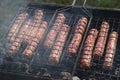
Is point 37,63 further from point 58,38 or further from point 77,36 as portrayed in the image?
point 77,36

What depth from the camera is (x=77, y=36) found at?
694 centimetres

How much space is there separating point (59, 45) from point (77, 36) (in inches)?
21.9

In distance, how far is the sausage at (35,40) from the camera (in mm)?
6688

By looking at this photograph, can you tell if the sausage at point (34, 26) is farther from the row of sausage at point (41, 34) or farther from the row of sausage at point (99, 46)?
the row of sausage at point (99, 46)

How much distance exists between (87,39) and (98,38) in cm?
29

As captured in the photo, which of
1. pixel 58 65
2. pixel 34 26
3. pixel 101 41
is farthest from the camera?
pixel 34 26

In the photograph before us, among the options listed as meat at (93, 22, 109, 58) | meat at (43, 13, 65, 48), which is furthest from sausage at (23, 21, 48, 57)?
meat at (93, 22, 109, 58)

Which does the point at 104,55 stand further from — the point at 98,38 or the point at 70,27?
the point at 70,27

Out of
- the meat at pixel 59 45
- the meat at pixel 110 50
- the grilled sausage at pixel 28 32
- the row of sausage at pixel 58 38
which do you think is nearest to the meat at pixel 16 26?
the row of sausage at pixel 58 38

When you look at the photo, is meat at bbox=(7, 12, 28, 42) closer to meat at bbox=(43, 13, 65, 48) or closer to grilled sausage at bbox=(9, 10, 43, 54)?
grilled sausage at bbox=(9, 10, 43, 54)

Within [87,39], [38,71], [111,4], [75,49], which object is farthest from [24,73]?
[111,4]

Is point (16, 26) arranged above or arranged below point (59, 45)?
above

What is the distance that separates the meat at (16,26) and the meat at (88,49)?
1970mm

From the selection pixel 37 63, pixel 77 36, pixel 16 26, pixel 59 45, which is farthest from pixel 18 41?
pixel 77 36
